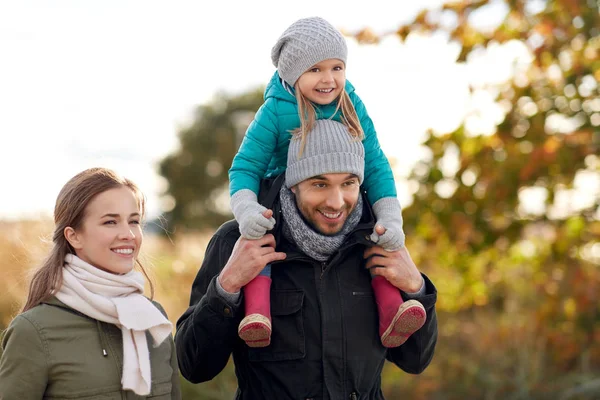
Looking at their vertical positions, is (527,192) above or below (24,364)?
above

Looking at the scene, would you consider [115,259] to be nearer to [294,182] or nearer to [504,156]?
[294,182]

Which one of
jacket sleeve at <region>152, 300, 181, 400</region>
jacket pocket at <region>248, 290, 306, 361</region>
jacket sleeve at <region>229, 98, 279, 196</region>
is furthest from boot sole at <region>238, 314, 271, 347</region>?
→ jacket sleeve at <region>229, 98, 279, 196</region>

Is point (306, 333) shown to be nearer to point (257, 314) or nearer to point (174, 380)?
point (257, 314)

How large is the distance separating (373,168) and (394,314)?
0.60 m

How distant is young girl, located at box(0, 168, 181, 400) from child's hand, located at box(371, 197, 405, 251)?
2.79ft

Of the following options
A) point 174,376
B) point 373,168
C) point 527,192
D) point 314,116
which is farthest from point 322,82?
point 527,192

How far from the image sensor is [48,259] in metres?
2.73

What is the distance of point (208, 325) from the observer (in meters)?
2.92

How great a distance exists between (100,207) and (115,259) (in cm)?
19

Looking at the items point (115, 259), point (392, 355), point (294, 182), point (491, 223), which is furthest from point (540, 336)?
point (115, 259)

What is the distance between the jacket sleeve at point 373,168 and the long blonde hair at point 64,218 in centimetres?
96

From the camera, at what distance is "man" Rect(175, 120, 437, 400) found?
290 cm

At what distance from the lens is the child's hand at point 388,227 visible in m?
2.98

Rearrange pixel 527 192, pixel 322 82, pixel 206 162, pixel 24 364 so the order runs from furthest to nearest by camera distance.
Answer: pixel 206 162
pixel 527 192
pixel 322 82
pixel 24 364
